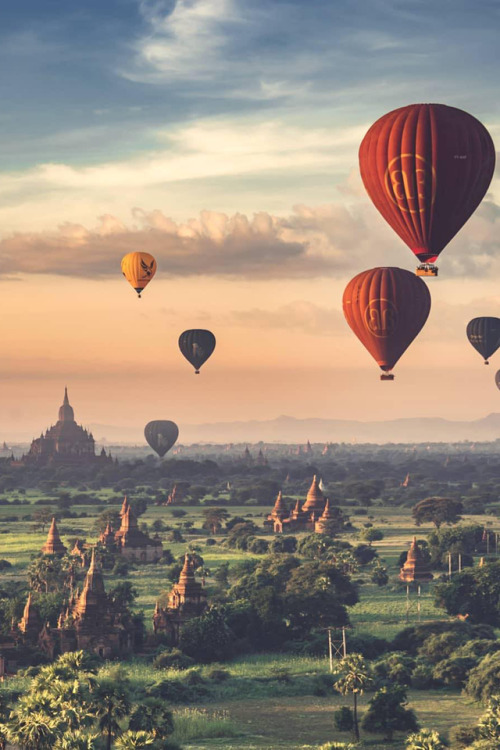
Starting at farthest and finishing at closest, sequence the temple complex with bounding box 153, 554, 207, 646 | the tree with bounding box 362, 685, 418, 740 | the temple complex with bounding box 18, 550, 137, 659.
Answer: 1. the temple complex with bounding box 153, 554, 207, 646
2. the temple complex with bounding box 18, 550, 137, 659
3. the tree with bounding box 362, 685, 418, 740

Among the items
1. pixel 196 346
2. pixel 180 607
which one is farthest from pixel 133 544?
pixel 180 607

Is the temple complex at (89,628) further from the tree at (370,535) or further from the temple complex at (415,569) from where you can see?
the tree at (370,535)

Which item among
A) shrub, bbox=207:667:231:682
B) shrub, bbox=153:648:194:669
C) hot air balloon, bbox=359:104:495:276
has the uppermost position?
hot air balloon, bbox=359:104:495:276

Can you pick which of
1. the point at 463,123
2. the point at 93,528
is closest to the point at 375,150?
the point at 463,123

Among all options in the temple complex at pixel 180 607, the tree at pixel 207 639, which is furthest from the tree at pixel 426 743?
the temple complex at pixel 180 607

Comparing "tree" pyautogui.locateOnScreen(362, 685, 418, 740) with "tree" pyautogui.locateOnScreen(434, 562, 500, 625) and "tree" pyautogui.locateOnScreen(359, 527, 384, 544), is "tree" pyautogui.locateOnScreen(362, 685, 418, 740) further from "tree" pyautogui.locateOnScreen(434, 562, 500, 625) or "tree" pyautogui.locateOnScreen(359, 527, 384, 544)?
"tree" pyautogui.locateOnScreen(359, 527, 384, 544)

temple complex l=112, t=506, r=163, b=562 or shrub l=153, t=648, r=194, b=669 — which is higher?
temple complex l=112, t=506, r=163, b=562

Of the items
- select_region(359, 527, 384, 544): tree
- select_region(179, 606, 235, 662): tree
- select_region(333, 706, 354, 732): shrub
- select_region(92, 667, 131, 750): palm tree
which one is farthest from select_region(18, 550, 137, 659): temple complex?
select_region(359, 527, 384, 544): tree
